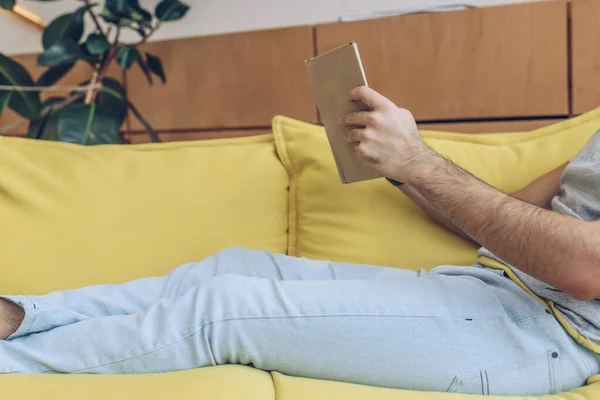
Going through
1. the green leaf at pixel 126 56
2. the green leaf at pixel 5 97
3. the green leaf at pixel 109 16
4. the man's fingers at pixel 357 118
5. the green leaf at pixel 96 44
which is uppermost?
the green leaf at pixel 109 16

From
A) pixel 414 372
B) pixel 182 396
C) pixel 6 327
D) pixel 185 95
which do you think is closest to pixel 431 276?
pixel 414 372

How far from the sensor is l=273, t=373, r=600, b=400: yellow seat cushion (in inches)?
26.9

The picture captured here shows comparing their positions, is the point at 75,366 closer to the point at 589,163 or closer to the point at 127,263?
the point at 127,263

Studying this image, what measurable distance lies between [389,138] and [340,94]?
4.9 inches

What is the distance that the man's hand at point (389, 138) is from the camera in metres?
0.86

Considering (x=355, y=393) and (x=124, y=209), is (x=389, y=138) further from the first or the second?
(x=124, y=209)

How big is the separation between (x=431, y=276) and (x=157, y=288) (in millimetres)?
488

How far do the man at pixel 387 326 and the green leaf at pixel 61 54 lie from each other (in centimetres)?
92

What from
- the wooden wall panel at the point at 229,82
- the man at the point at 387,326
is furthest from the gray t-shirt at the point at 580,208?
the wooden wall panel at the point at 229,82

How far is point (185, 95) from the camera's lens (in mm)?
1741

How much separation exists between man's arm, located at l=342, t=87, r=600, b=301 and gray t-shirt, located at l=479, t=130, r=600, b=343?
80 millimetres

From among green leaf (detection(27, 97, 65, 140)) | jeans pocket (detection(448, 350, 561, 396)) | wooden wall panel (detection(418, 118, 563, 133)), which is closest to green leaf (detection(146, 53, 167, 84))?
green leaf (detection(27, 97, 65, 140))

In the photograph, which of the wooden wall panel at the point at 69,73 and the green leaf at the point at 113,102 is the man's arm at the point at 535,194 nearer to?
the green leaf at the point at 113,102

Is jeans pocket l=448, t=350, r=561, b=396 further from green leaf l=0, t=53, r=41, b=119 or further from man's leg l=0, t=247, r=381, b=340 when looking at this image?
green leaf l=0, t=53, r=41, b=119
